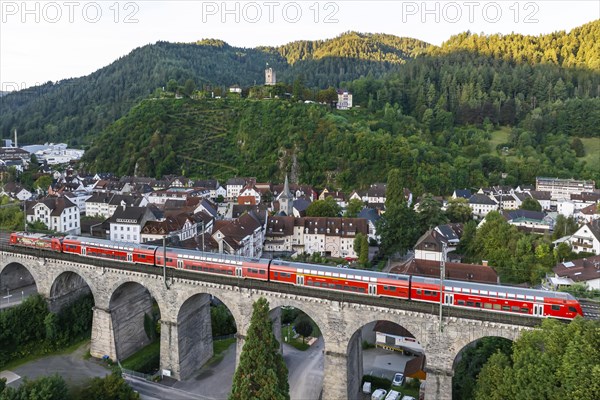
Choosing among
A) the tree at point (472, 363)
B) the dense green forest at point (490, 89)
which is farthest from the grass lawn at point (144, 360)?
the dense green forest at point (490, 89)

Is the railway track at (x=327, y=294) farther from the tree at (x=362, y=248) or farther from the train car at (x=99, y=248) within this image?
the tree at (x=362, y=248)

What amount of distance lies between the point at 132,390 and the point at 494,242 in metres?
44.4

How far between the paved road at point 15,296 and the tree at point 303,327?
27.7 m

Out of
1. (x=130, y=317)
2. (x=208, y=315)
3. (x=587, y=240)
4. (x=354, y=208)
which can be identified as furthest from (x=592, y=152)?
(x=130, y=317)

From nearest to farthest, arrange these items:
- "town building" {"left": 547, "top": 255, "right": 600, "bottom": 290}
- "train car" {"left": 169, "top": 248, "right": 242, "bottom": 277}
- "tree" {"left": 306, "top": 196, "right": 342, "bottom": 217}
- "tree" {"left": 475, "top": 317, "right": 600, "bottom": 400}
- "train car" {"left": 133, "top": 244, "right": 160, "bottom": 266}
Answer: "tree" {"left": 475, "top": 317, "right": 600, "bottom": 400} → "train car" {"left": 169, "top": 248, "right": 242, "bottom": 277} → "train car" {"left": 133, "top": 244, "right": 160, "bottom": 266} → "town building" {"left": 547, "top": 255, "right": 600, "bottom": 290} → "tree" {"left": 306, "top": 196, "right": 342, "bottom": 217}

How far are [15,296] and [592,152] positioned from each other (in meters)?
125

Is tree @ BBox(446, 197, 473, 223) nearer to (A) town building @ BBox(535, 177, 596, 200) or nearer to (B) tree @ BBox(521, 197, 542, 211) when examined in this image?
(B) tree @ BBox(521, 197, 542, 211)

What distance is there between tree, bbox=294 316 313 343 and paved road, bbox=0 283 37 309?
27711 mm

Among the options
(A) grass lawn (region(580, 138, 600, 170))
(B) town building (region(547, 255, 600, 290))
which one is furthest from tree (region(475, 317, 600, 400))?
(A) grass lawn (region(580, 138, 600, 170))

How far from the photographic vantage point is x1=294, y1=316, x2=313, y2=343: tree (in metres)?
43.9

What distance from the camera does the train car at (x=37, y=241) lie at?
134ft

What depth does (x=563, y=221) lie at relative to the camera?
207 feet

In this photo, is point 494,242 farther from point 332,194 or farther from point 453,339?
point 332,194

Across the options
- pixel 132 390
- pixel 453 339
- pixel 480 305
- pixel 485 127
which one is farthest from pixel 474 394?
pixel 485 127
